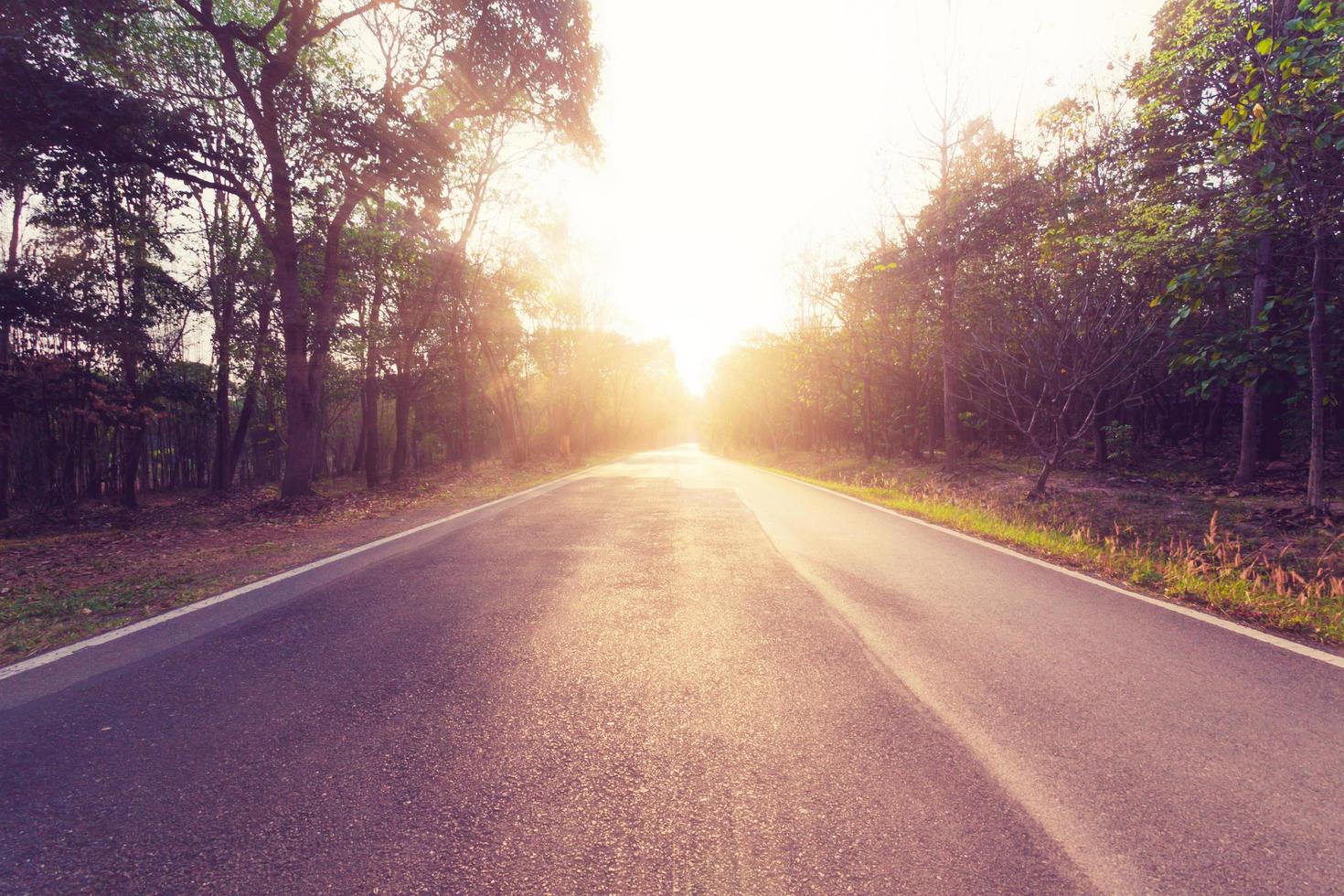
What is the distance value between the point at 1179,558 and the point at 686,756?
6823 mm

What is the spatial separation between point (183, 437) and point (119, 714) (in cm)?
2385

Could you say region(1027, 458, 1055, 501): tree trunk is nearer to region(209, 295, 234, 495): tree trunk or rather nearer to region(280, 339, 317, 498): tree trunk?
region(280, 339, 317, 498): tree trunk

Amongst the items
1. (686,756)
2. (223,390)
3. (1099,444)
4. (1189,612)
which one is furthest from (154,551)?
(1099,444)

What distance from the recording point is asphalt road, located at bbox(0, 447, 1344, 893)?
1687 millimetres

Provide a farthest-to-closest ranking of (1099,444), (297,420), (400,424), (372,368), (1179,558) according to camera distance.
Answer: (400,424)
(1099,444)
(372,368)
(297,420)
(1179,558)

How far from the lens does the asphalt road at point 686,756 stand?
5.53 feet

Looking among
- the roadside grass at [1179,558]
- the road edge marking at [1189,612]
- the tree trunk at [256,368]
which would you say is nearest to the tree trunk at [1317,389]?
the roadside grass at [1179,558]

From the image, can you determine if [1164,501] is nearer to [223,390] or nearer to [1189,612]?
[1189,612]

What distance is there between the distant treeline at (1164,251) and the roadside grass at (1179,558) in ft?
5.87

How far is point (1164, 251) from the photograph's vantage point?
26.1ft

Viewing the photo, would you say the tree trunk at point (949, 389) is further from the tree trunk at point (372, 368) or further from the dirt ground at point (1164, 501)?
the tree trunk at point (372, 368)

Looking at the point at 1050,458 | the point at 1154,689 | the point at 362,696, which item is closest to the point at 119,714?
the point at 362,696

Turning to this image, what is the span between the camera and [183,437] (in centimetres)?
2075

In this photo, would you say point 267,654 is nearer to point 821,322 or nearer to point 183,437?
point 183,437
